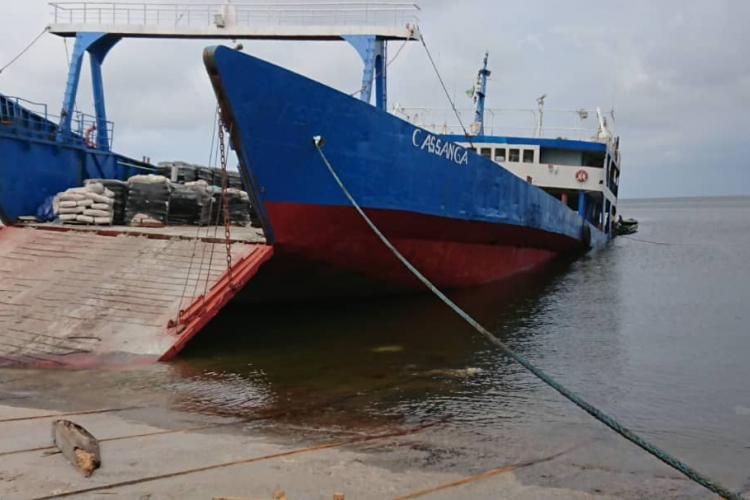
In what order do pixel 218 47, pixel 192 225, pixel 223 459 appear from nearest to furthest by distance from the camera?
pixel 223 459, pixel 218 47, pixel 192 225

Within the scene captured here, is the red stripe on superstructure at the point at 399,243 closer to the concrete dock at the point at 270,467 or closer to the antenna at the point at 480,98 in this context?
the concrete dock at the point at 270,467

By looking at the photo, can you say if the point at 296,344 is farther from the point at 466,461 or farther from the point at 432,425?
the point at 466,461

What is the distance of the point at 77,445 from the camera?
367 cm

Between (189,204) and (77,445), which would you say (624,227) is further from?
(77,445)

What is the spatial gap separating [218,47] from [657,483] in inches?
230

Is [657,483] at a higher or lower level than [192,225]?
lower

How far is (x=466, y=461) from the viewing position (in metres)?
4.12

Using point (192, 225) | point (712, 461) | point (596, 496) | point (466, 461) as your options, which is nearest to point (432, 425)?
point (466, 461)

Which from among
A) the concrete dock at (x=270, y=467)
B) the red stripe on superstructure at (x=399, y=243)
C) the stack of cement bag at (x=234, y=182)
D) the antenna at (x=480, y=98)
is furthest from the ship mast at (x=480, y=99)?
the concrete dock at (x=270, y=467)

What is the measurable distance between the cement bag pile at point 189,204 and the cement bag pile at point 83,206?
115 cm

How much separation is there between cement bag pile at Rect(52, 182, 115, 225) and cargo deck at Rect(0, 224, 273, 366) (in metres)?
1.03

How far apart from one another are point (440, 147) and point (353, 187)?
90.4 inches

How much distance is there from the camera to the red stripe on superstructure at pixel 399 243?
7.99m

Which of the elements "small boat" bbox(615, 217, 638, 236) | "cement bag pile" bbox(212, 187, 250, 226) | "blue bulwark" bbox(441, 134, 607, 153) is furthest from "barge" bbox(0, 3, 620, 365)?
"small boat" bbox(615, 217, 638, 236)
